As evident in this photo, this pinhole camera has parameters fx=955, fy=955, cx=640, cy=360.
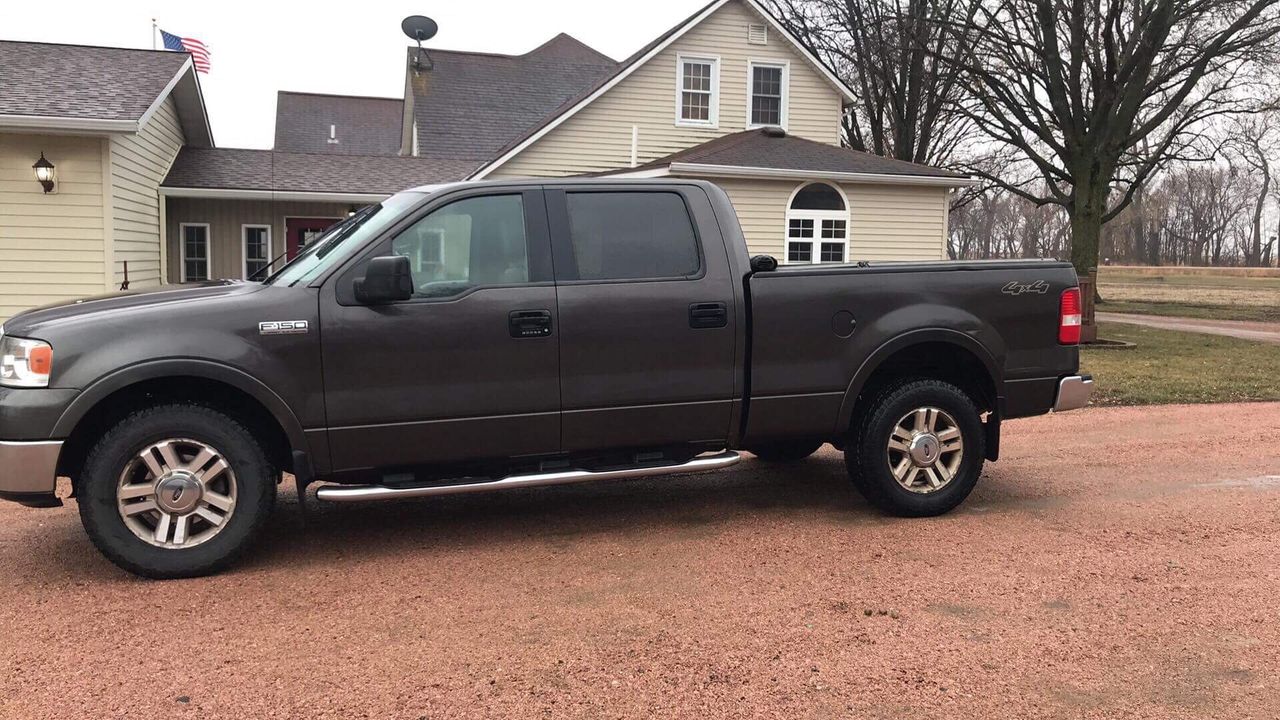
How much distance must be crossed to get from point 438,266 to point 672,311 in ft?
4.15

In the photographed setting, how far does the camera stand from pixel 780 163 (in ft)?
59.4

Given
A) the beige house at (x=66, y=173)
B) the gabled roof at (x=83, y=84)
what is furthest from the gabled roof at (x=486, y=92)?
the beige house at (x=66, y=173)

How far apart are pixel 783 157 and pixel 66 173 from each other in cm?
1198

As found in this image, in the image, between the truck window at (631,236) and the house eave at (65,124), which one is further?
the house eave at (65,124)

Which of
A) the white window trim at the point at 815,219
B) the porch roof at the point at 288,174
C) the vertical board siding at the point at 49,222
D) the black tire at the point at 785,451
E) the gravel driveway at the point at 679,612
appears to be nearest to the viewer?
the gravel driveway at the point at 679,612

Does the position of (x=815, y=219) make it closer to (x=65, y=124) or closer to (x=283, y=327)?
(x=65, y=124)

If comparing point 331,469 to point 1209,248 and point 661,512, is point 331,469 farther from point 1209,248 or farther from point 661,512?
point 1209,248

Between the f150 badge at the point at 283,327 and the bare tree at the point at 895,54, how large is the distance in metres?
23.1

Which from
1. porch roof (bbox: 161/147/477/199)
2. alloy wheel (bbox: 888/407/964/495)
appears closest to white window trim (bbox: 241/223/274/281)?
porch roof (bbox: 161/147/477/199)

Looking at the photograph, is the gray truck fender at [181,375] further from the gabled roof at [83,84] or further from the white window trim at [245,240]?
the white window trim at [245,240]

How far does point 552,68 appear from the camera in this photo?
29000mm

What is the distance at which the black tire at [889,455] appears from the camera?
5.57m

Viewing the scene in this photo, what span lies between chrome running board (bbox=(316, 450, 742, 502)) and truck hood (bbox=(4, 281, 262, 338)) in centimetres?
111

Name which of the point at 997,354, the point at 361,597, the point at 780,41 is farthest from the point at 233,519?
the point at 780,41
